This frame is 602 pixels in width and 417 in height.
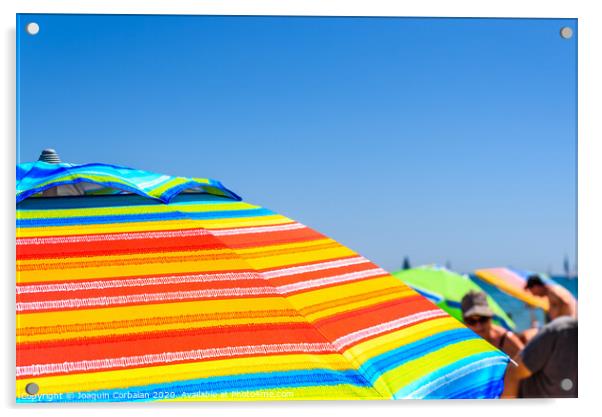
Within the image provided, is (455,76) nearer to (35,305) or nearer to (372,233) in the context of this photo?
(372,233)

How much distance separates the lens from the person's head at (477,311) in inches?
133

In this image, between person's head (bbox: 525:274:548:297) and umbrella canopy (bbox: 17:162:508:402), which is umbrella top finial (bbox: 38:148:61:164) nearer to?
umbrella canopy (bbox: 17:162:508:402)

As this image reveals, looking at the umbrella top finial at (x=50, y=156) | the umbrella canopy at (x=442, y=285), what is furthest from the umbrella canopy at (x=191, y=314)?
the umbrella canopy at (x=442, y=285)

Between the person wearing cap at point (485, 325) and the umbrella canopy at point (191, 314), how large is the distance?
254 millimetres

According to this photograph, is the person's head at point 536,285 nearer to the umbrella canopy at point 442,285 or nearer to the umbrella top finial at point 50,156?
the umbrella canopy at point 442,285

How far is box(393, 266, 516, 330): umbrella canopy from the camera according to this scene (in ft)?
10.8

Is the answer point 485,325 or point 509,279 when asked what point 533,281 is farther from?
point 485,325

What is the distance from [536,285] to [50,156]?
2204 mm

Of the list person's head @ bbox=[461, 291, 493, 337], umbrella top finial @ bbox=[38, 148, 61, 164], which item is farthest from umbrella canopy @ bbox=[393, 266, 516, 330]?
umbrella top finial @ bbox=[38, 148, 61, 164]

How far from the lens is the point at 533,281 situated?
3350 mm

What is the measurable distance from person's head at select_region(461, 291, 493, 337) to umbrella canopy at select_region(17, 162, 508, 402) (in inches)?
12.2

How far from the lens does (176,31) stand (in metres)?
3.30

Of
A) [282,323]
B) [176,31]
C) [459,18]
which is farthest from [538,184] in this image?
[176,31]

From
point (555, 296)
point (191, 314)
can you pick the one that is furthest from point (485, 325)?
point (191, 314)
